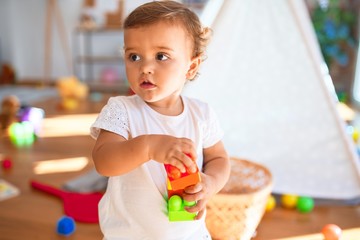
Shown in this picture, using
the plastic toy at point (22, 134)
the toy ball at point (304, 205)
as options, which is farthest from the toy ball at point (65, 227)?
the plastic toy at point (22, 134)

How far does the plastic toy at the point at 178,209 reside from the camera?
0.64 meters

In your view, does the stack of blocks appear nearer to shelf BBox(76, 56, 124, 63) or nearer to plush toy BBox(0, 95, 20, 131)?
plush toy BBox(0, 95, 20, 131)

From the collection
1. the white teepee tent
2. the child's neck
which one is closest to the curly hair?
the child's neck

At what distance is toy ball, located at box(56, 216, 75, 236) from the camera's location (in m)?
1.15

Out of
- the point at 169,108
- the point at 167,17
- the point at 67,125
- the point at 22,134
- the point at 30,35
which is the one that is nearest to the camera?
the point at 167,17

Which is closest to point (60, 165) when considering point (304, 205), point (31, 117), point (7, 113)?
point (31, 117)

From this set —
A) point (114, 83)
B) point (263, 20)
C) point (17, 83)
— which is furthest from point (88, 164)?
point (17, 83)

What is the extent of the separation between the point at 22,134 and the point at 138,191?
163 cm

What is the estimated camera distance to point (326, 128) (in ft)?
4.61

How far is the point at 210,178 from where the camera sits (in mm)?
752

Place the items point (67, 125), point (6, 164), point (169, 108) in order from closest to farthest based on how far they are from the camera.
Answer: point (169, 108), point (6, 164), point (67, 125)

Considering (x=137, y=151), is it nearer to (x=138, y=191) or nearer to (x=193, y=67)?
(x=138, y=191)

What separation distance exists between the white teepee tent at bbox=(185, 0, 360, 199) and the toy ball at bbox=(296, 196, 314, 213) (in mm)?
71

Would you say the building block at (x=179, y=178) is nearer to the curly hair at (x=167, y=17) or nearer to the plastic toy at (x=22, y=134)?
the curly hair at (x=167, y=17)
